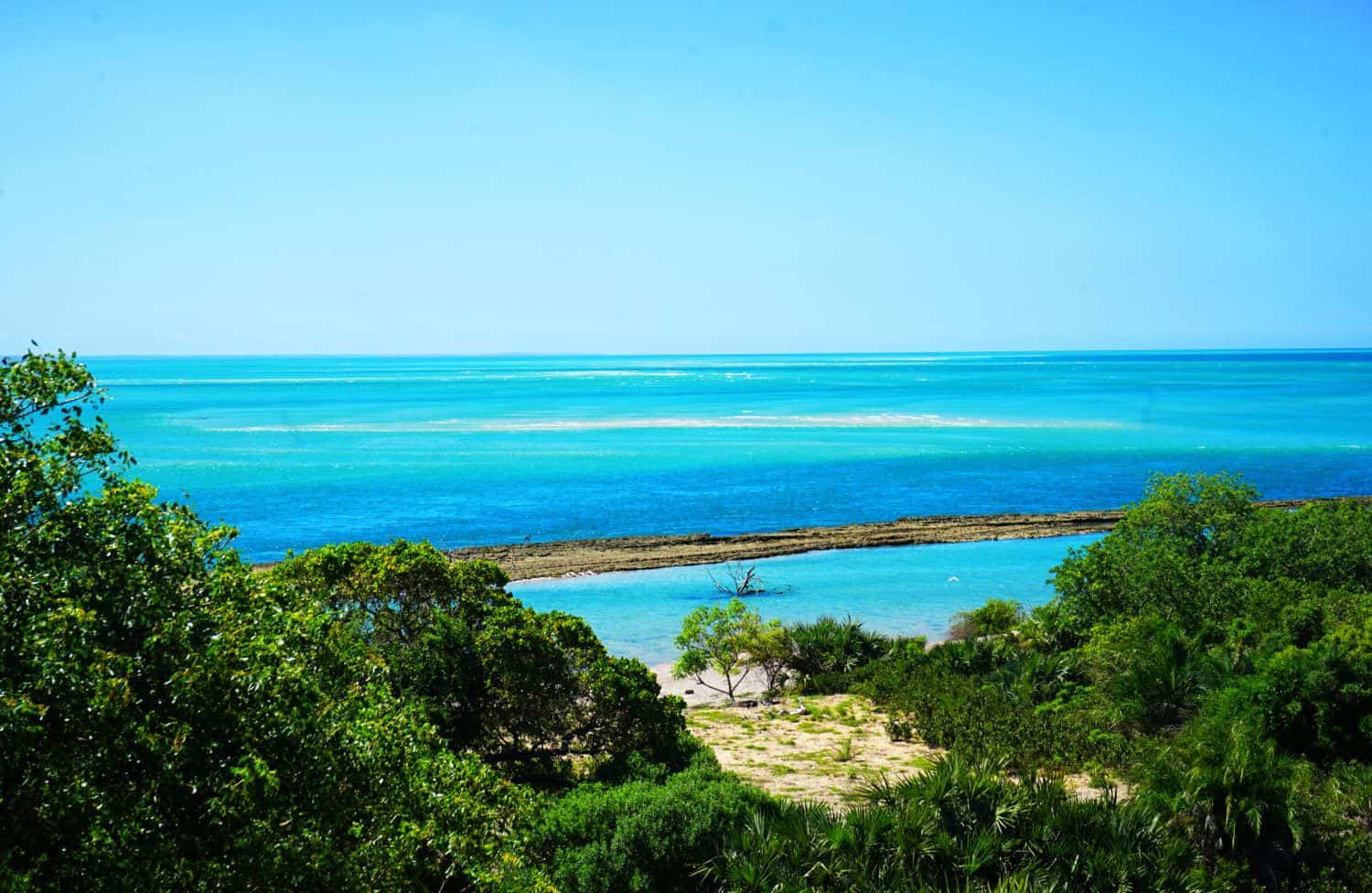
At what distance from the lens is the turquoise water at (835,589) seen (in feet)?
122

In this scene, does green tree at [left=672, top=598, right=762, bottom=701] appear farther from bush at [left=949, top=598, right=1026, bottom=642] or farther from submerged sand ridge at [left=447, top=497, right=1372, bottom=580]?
submerged sand ridge at [left=447, top=497, right=1372, bottom=580]

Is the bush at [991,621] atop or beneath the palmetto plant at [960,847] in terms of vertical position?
beneath

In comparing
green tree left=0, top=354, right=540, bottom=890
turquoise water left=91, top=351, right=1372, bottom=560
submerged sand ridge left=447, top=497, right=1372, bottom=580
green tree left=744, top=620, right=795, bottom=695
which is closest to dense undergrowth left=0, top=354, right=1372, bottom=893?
green tree left=0, top=354, right=540, bottom=890

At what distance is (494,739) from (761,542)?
120ft

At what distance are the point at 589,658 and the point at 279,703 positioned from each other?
9.45 metres

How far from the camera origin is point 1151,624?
76.9 feet

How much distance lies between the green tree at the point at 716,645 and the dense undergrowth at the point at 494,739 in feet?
Answer: 15.9

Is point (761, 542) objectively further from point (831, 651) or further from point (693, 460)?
point (693, 460)

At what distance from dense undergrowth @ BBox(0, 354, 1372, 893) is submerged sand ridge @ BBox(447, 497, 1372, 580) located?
23905 millimetres

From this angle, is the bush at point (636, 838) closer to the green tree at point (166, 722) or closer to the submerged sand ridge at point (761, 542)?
the green tree at point (166, 722)

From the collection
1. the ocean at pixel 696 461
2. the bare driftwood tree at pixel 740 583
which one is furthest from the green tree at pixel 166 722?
the bare driftwood tree at pixel 740 583

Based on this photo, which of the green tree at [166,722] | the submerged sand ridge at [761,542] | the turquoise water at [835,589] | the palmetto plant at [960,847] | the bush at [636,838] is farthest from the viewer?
the submerged sand ridge at [761,542]

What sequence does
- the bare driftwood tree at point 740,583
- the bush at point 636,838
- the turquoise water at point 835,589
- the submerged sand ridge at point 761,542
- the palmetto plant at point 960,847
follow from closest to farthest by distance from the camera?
the palmetto plant at point 960,847, the bush at point 636,838, the turquoise water at point 835,589, the bare driftwood tree at point 740,583, the submerged sand ridge at point 761,542

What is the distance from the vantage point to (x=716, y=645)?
28766mm
